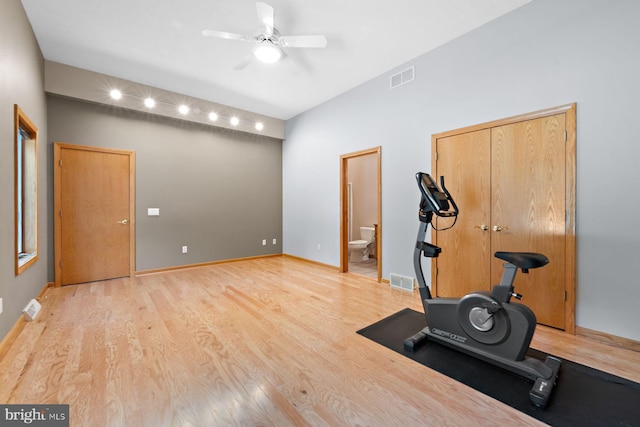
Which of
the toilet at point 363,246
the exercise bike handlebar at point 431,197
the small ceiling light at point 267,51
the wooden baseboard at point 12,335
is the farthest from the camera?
the toilet at point 363,246

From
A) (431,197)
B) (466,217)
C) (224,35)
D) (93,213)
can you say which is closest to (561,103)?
(466,217)

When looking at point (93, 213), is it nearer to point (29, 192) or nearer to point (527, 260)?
point (29, 192)

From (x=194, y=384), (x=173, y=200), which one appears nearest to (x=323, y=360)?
(x=194, y=384)

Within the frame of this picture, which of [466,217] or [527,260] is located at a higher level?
[466,217]

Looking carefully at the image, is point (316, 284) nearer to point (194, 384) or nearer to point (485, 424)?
point (194, 384)

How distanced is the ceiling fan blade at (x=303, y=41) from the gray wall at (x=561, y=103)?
145cm

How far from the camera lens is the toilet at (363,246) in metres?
5.64

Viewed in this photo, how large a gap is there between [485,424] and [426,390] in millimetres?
336

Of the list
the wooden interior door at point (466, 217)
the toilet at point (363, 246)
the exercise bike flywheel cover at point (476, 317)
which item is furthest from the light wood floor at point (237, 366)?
the toilet at point (363, 246)

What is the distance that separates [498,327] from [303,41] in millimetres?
3120

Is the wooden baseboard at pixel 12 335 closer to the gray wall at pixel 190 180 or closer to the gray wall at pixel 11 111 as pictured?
the gray wall at pixel 11 111

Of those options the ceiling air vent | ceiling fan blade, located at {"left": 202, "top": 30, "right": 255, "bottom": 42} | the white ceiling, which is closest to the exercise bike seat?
the white ceiling

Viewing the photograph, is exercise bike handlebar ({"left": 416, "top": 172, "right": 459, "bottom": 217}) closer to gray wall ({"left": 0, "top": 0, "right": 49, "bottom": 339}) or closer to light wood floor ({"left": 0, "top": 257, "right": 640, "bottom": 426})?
light wood floor ({"left": 0, "top": 257, "right": 640, "bottom": 426})

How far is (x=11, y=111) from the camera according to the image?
7.86 feet
